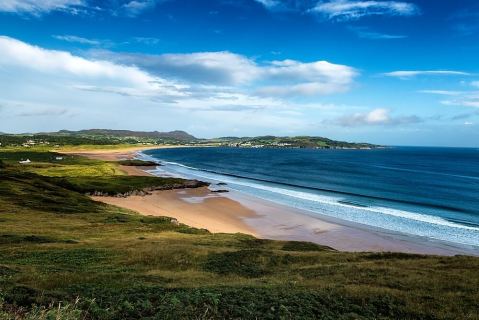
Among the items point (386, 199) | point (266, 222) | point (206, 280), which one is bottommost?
point (266, 222)

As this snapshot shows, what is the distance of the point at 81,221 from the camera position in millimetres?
44156

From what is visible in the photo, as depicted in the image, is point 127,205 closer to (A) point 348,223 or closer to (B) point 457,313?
(A) point 348,223

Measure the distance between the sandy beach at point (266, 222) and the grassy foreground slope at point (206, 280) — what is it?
14.2 meters

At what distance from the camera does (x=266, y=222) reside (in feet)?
206

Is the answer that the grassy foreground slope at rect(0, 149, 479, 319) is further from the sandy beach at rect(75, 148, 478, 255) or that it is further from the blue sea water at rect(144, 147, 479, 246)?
the blue sea water at rect(144, 147, 479, 246)

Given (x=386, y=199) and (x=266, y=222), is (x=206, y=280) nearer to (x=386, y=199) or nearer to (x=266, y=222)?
(x=266, y=222)

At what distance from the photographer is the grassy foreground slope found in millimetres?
14742

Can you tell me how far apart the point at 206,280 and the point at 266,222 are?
4157 centimetres

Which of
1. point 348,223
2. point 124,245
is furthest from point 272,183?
point 124,245

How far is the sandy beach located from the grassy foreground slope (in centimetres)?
1415

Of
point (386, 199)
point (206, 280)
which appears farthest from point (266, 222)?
point (206, 280)

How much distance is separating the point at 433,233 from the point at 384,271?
3631 centimetres

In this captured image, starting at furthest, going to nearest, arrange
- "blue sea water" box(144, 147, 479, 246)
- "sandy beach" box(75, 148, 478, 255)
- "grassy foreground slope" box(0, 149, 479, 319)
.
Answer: "blue sea water" box(144, 147, 479, 246)
"sandy beach" box(75, 148, 478, 255)
"grassy foreground slope" box(0, 149, 479, 319)

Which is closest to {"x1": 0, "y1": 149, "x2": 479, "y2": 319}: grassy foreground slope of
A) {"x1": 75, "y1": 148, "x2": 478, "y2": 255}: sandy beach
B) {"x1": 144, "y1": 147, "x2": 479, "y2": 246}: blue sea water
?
{"x1": 75, "y1": 148, "x2": 478, "y2": 255}: sandy beach
